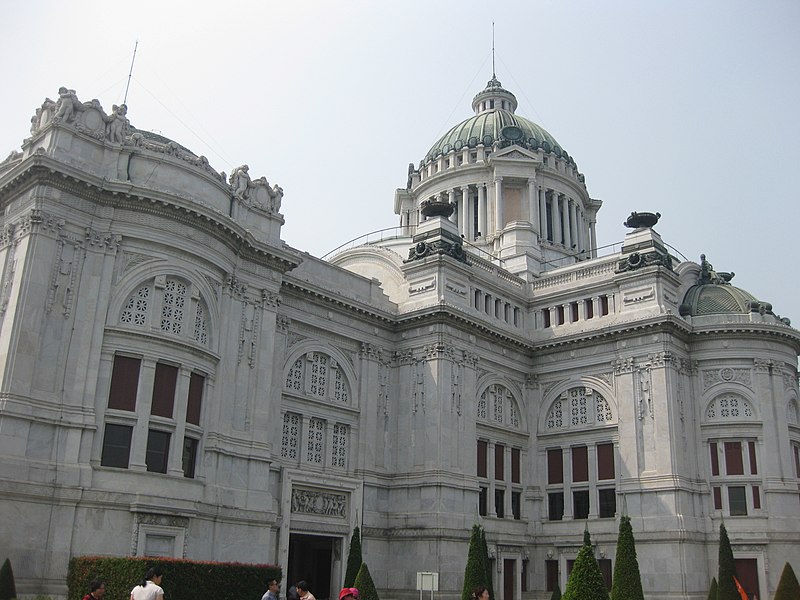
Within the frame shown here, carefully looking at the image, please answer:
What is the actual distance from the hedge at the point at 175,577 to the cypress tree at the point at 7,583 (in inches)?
79.8

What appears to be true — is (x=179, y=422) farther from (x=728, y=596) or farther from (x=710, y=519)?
(x=710, y=519)

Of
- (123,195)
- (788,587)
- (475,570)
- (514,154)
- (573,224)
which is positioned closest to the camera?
(123,195)

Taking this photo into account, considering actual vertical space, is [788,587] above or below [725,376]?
→ below

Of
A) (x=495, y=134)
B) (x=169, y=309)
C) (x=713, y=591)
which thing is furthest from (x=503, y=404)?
(x=495, y=134)

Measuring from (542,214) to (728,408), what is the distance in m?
24.3

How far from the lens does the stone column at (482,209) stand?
66312mm

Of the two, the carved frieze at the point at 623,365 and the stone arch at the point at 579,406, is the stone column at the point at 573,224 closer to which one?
the stone arch at the point at 579,406

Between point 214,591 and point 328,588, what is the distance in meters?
16.5

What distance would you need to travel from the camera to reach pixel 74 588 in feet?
95.5

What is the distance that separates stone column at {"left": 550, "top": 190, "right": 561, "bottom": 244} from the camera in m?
67.6

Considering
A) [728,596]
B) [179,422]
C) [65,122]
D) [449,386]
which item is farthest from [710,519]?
[65,122]

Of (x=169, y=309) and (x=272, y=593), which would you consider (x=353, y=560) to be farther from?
(x=272, y=593)

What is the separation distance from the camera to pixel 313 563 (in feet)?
149

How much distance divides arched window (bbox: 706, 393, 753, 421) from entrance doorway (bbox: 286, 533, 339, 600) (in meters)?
21.9
